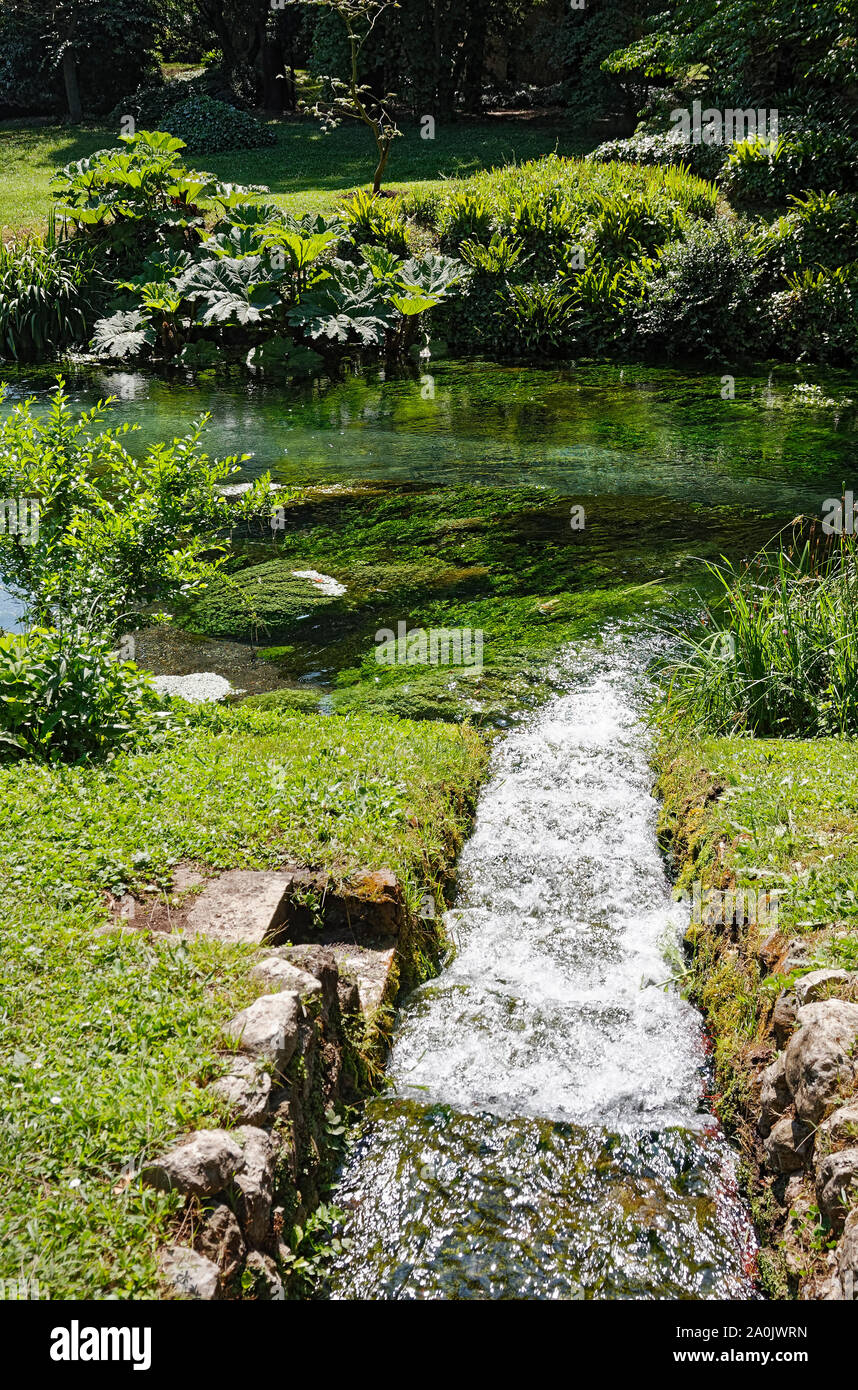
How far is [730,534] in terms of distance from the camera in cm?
873

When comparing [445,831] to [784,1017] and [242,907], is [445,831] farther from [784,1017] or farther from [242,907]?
[784,1017]

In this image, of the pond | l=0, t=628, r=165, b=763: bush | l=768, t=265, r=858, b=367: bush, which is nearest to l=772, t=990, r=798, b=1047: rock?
the pond

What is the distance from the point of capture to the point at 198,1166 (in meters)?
2.77

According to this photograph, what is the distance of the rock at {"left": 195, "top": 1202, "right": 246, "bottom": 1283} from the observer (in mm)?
2689

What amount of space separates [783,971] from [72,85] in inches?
1168

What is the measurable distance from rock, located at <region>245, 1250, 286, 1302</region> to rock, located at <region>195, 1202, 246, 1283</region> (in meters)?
0.05

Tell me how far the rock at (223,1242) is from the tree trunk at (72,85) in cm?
2914

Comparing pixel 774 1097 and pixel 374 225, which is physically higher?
pixel 374 225

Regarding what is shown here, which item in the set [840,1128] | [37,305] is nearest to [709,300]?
[37,305]

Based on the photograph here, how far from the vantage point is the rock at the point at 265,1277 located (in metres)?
2.84

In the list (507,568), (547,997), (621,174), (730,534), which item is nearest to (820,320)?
(621,174)

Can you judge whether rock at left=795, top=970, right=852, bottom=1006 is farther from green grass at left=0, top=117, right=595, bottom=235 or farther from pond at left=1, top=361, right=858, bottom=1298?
green grass at left=0, top=117, right=595, bottom=235

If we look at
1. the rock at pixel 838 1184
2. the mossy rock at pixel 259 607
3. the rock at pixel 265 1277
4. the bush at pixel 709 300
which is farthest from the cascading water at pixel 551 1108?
the bush at pixel 709 300
